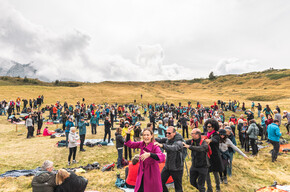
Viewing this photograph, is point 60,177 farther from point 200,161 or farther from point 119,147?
point 119,147

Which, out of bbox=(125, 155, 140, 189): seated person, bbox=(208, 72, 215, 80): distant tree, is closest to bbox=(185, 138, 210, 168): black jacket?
bbox=(125, 155, 140, 189): seated person

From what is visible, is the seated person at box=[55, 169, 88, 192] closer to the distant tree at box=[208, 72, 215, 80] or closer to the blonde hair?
the blonde hair

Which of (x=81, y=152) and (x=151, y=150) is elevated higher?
(x=151, y=150)

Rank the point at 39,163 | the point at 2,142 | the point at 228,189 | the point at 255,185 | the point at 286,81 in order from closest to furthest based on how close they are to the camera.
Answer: the point at 228,189, the point at 255,185, the point at 39,163, the point at 2,142, the point at 286,81

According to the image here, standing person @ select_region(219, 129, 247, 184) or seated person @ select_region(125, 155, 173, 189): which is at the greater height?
standing person @ select_region(219, 129, 247, 184)

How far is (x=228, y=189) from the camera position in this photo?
221 inches

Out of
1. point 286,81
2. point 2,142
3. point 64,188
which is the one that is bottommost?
point 2,142

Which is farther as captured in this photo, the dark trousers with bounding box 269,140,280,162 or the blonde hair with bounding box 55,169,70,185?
the dark trousers with bounding box 269,140,280,162

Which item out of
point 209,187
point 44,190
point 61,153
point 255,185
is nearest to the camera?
point 44,190

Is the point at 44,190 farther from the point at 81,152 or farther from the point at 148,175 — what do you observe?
the point at 81,152

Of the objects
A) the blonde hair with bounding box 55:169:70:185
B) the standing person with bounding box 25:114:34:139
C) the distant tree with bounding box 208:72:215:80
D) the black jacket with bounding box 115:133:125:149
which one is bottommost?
Answer: the standing person with bounding box 25:114:34:139

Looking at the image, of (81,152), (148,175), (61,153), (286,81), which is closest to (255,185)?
(148,175)

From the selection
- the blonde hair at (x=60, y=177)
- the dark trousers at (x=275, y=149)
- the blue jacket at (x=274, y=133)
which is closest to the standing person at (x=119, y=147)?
the blonde hair at (x=60, y=177)

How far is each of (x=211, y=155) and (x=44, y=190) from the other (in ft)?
15.9
